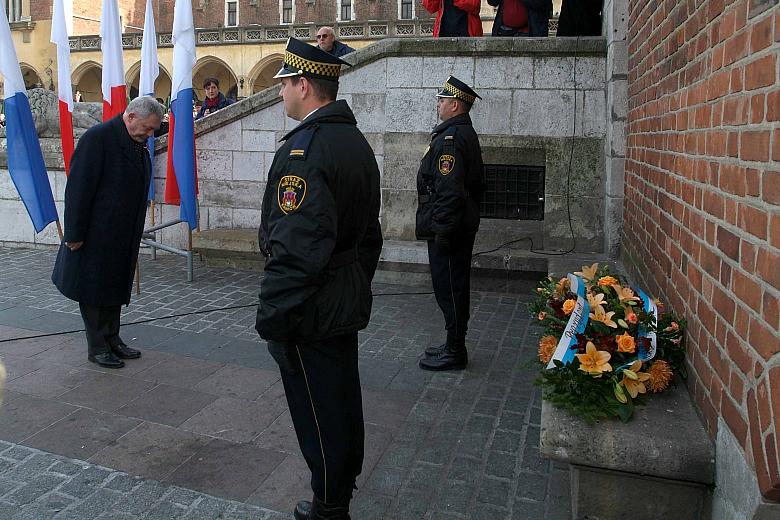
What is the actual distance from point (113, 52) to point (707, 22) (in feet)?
22.3

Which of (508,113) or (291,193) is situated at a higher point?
(508,113)

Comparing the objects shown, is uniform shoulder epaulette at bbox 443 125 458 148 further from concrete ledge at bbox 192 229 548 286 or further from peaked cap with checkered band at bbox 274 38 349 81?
concrete ledge at bbox 192 229 548 286

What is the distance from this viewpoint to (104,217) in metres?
5.36

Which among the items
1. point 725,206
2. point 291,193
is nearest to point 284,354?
point 291,193

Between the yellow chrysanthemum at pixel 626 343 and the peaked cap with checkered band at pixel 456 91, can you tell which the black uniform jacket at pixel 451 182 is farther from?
the yellow chrysanthemum at pixel 626 343

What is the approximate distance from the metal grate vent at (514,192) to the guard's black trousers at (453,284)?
304 cm

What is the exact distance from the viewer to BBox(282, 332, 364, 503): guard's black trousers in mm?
3016

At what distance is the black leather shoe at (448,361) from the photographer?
533cm

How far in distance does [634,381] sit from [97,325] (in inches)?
161

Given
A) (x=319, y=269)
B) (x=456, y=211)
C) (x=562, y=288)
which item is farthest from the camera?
(x=456, y=211)

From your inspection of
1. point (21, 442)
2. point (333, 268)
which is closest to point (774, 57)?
point (333, 268)

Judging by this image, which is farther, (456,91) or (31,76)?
(31,76)

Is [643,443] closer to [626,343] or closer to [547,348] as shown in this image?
[626,343]

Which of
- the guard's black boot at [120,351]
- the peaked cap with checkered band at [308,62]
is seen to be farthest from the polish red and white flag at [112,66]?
the peaked cap with checkered band at [308,62]
